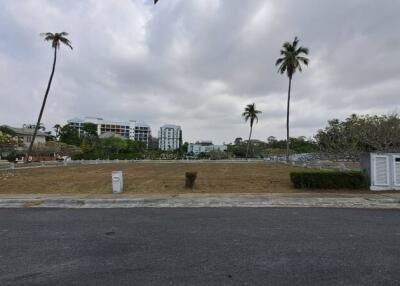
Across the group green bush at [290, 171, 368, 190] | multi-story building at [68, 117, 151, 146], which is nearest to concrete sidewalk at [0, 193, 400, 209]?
green bush at [290, 171, 368, 190]

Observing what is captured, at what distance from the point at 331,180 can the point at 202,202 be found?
7.76 meters

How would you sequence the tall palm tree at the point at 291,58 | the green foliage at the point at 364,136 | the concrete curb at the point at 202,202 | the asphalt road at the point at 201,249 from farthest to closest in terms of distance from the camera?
the tall palm tree at the point at 291,58, the green foliage at the point at 364,136, the concrete curb at the point at 202,202, the asphalt road at the point at 201,249

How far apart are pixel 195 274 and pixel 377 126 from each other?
20244 millimetres

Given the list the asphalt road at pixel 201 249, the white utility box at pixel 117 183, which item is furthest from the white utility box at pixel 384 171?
the white utility box at pixel 117 183

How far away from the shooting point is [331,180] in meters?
17.7

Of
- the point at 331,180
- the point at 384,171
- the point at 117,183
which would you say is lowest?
the point at 117,183

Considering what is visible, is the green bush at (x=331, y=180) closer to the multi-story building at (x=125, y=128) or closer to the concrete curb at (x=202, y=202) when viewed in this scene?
the concrete curb at (x=202, y=202)

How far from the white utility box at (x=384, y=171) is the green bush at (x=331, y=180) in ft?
1.62

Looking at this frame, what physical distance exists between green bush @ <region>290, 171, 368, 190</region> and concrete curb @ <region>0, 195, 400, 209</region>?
12.2ft

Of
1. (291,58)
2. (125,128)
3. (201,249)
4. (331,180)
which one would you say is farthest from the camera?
(125,128)

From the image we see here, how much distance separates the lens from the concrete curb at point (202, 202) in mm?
→ 12531

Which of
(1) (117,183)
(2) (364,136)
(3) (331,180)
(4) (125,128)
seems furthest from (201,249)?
(4) (125,128)

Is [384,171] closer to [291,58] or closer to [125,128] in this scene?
[291,58]

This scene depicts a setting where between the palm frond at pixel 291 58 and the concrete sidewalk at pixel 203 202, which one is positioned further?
the palm frond at pixel 291 58
